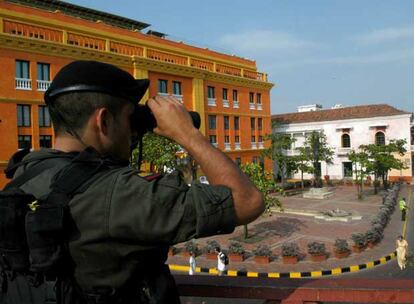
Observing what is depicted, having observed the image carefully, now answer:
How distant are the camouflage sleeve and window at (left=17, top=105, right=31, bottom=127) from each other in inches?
732

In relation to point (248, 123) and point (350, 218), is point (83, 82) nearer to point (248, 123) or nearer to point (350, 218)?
point (350, 218)

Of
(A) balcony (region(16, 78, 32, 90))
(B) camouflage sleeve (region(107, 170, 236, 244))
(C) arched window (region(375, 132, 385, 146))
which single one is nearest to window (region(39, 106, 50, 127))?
(A) balcony (region(16, 78, 32, 90))

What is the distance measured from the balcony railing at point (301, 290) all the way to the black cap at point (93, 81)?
0.99 meters

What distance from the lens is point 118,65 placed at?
2142 cm

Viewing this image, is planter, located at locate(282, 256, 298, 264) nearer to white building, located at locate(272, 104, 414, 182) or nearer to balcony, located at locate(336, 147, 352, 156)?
white building, located at locate(272, 104, 414, 182)

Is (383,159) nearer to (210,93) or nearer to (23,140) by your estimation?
(210,93)

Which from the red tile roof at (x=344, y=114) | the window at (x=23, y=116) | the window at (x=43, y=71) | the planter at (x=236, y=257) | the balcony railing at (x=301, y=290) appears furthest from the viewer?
the red tile roof at (x=344, y=114)

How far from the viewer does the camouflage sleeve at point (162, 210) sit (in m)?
1.11

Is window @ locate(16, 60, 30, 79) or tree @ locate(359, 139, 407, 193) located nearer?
window @ locate(16, 60, 30, 79)

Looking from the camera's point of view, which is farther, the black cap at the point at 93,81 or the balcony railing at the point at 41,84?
the balcony railing at the point at 41,84

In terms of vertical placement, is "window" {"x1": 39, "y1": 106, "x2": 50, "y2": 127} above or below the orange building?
below

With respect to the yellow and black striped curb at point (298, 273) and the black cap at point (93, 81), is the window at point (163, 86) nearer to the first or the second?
the yellow and black striped curb at point (298, 273)

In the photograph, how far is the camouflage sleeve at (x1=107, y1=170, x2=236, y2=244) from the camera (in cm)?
111

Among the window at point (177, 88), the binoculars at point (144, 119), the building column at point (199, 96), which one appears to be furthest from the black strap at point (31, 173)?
the building column at point (199, 96)
